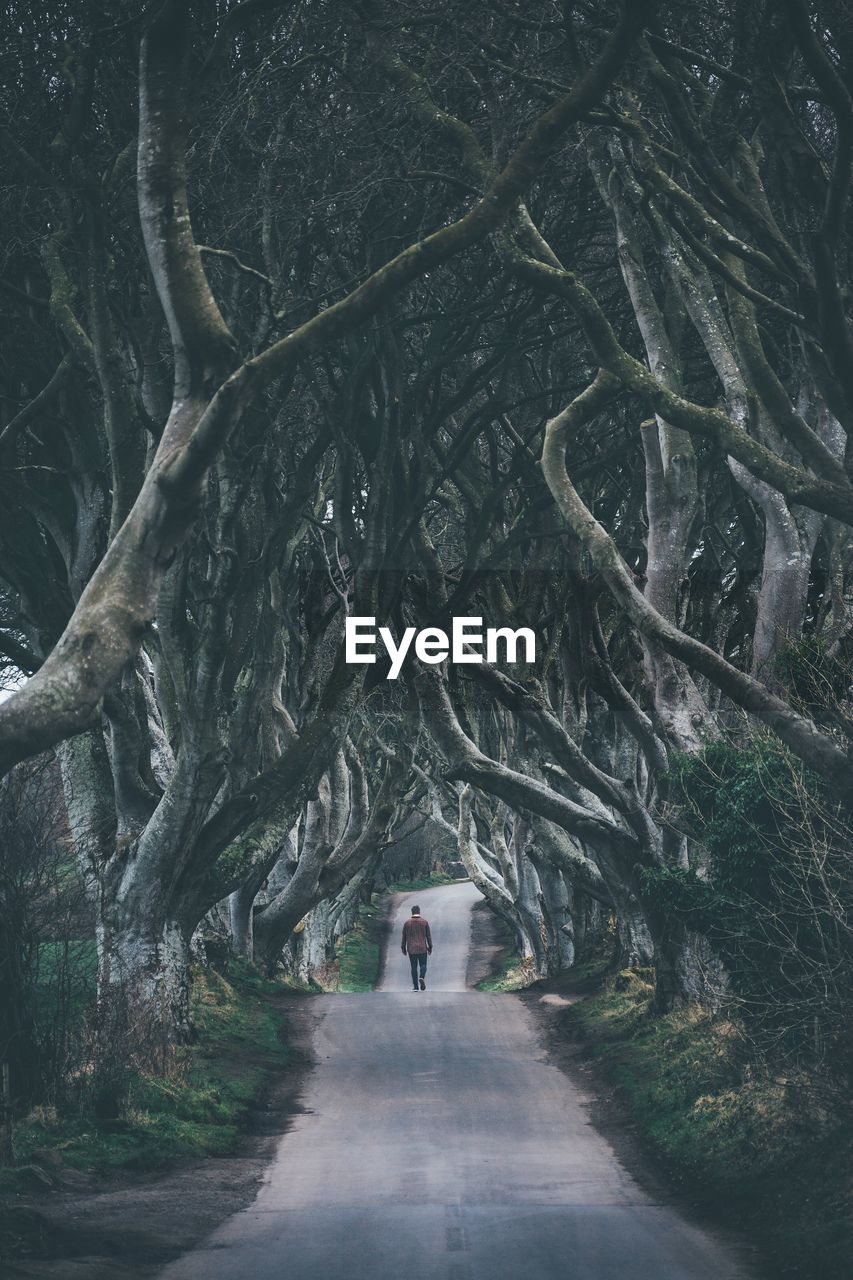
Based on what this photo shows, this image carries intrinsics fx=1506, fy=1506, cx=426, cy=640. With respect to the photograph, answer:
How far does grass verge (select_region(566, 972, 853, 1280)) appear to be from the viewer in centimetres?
995

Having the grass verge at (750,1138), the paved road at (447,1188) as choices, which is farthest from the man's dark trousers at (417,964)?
the grass verge at (750,1138)

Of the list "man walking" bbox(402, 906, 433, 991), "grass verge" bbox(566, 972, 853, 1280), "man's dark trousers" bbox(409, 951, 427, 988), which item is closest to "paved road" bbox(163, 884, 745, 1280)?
"grass verge" bbox(566, 972, 853, 1280)

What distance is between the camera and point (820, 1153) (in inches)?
440

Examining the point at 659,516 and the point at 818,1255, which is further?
the point at 659,516

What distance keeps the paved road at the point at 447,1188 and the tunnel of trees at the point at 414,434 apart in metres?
1.95

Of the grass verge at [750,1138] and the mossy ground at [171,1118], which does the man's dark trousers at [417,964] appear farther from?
the grass verge at [750,1138]

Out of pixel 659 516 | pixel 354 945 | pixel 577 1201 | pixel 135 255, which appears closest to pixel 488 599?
pixel 659 516

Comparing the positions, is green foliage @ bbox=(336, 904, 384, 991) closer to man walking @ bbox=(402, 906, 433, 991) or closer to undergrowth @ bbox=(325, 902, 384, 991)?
undergrowth @ bbox=(325, 902, 384, 991)

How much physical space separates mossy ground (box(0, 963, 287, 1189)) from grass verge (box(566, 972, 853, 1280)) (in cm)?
422

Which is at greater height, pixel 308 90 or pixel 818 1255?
pixel 308 90

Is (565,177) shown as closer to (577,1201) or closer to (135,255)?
(135,255)

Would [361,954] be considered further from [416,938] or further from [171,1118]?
[171,1118]

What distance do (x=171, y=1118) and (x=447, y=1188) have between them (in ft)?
11.3

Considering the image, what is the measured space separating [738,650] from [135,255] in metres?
11.4
